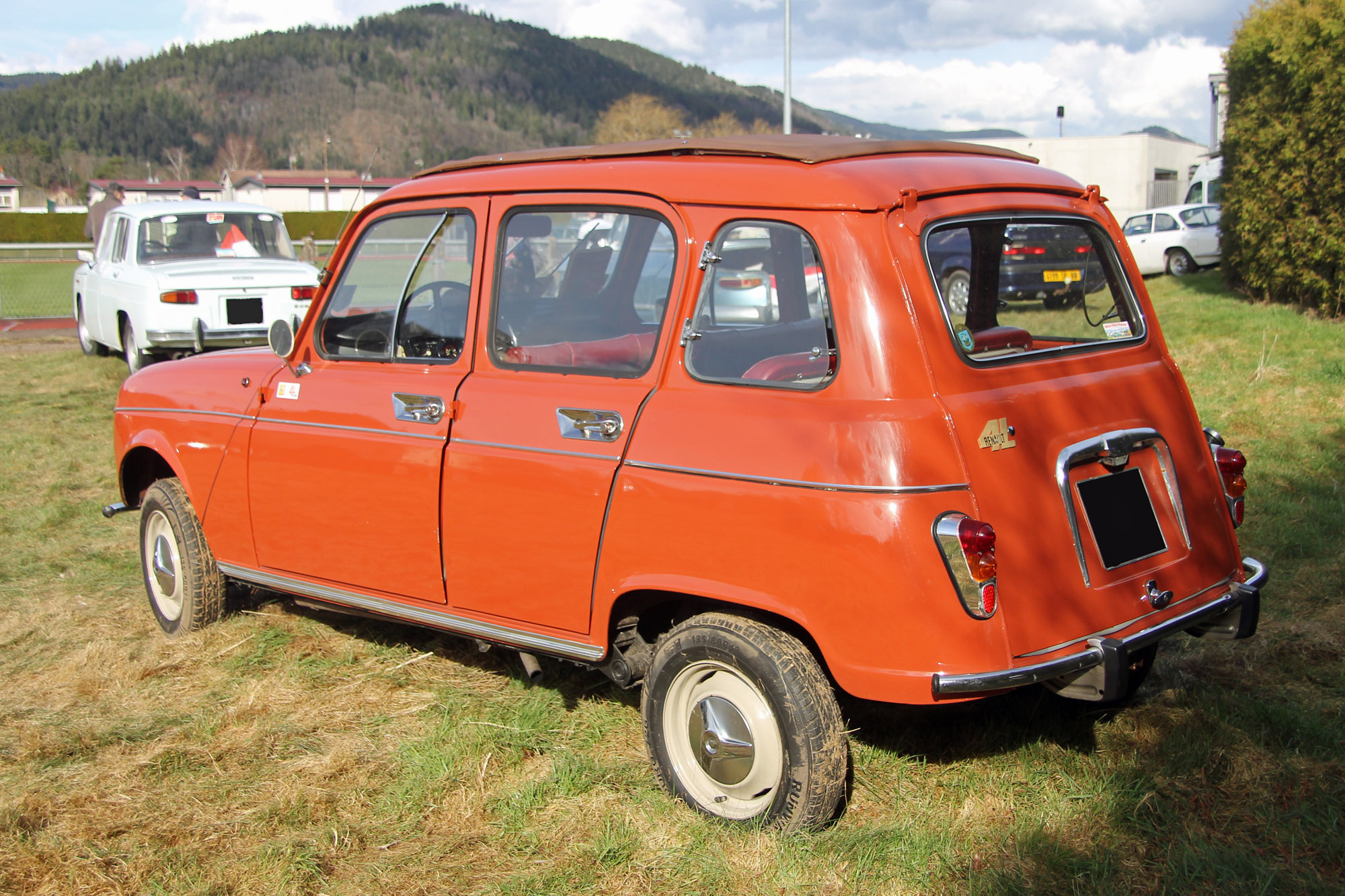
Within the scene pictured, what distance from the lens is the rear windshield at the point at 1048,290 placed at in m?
3.64

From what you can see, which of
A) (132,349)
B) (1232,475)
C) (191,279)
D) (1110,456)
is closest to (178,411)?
(1110,456)

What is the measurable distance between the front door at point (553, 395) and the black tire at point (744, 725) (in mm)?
386

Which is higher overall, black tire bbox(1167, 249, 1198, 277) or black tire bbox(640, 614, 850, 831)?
black tire bbox(1167, 249, 1198, 277)

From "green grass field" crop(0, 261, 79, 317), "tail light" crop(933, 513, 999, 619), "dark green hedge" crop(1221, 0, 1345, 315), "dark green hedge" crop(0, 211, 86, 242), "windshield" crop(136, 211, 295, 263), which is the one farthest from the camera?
"dark green hedge" crop(0, 211, 86, 242)

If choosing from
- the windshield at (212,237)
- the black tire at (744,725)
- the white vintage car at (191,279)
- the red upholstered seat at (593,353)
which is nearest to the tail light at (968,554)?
the black tire at (744,725)

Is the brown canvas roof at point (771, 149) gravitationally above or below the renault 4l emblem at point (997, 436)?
above

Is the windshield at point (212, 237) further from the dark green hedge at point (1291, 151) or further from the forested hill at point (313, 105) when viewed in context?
the forested hill at point (313, 105)

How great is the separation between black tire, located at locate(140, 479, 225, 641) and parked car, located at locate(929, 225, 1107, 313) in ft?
11.3

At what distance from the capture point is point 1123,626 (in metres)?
3.10

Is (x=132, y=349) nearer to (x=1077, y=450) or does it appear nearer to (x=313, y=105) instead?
(x=1077, y=450)

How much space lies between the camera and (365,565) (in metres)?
4.09

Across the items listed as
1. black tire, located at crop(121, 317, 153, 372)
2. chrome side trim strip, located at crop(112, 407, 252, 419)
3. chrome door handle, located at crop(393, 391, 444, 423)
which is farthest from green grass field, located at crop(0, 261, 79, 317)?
chrome door handle, located at crop(393, 391, 444, 423)

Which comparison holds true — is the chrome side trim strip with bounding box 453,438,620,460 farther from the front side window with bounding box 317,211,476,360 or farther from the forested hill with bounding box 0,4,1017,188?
the forested hill with bounding box 0,4,1017,188

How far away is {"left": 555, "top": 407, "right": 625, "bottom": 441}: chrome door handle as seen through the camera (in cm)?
331
